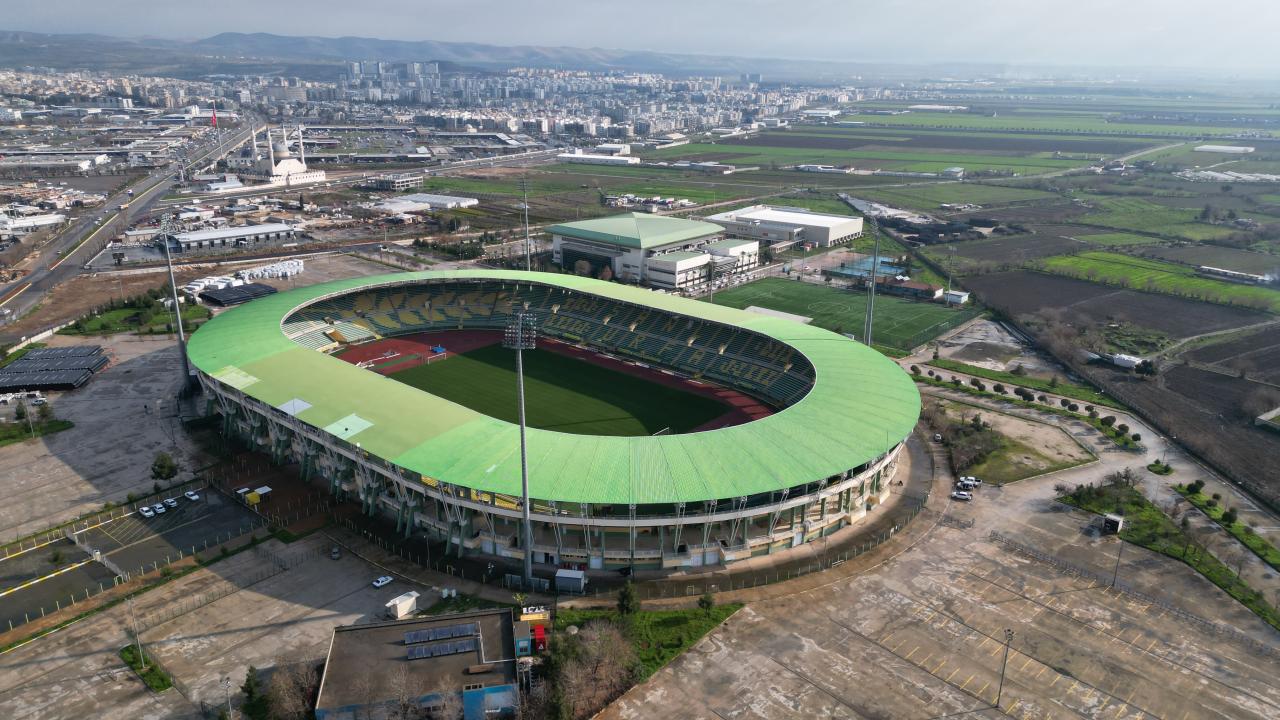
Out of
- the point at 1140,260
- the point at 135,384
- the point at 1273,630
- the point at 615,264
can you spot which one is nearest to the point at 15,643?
the point at 135,384

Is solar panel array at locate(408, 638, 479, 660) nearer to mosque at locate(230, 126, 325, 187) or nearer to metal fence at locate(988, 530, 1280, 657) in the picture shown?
metal fence at locate(988, 530, 1280, 657)

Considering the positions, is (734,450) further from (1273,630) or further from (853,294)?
(853,294)

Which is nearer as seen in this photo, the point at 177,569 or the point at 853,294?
the point at 177,569

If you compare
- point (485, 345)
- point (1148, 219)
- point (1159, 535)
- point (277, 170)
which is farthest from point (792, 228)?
point (277, 170)

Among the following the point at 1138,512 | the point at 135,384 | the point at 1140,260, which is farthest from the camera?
the point at 1140,260

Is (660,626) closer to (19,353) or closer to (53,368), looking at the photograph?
(53,368)

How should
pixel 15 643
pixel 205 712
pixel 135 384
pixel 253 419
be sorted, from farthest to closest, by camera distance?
pixel 135 384 → pixel 253 419 → pixel 15 643 → pixel 205 712
